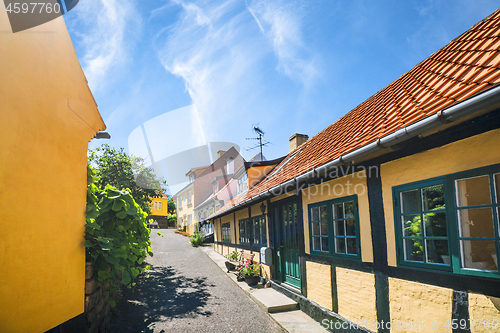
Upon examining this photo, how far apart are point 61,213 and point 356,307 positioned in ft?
14.8

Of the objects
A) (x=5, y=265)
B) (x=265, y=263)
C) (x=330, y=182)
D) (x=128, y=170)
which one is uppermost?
(x=128, y=170)

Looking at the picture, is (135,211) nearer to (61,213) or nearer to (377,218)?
(61,213)

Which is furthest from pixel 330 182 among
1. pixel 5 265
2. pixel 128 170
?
pixel 128 170

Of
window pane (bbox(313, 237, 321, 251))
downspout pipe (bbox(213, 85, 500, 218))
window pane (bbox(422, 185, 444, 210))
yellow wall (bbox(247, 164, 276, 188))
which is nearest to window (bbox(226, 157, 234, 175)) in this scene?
yellow wall (bbox(247, 164, 276, 188))

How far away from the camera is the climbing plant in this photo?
434cm

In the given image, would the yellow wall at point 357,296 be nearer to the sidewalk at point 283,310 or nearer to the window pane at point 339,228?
the window pane at point 339,228

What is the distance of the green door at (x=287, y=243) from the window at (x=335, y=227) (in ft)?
3.66

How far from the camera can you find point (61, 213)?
12.1ft

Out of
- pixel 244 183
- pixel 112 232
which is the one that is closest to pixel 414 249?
pixel 112 232

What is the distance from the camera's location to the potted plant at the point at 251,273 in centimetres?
863

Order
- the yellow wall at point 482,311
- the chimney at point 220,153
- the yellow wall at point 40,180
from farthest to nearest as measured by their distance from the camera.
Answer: the chimney at point 220,153 < the yellow wall at point 40,180 < the yellow wall at point 482,311

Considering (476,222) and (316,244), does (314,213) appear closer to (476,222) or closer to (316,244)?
(316,244)

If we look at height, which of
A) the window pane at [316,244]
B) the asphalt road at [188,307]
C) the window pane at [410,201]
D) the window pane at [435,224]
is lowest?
the asphalt road at [188,307]

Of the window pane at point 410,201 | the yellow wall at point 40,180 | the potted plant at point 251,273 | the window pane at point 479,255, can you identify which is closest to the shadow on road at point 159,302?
the potted plant at point 251,273
